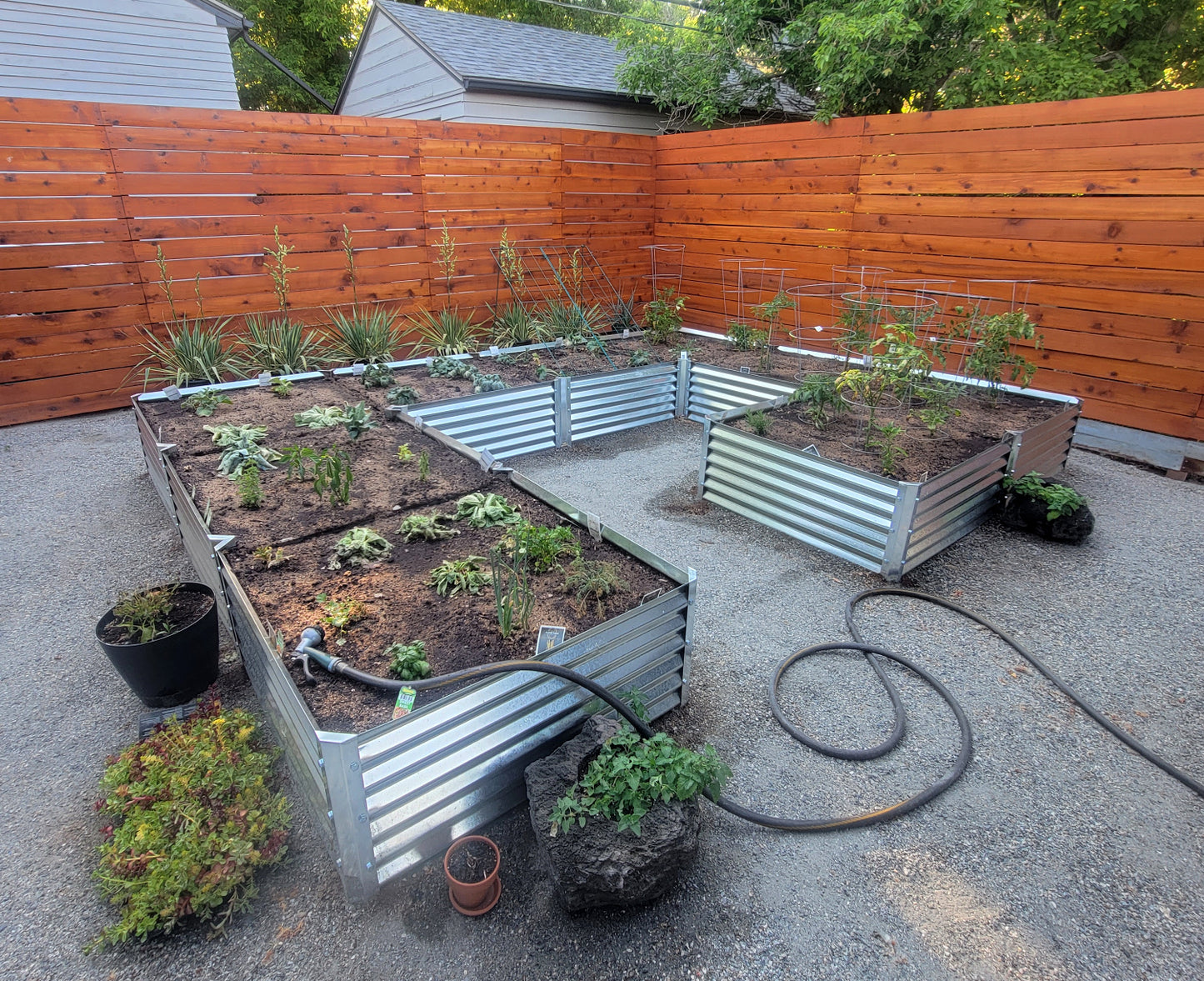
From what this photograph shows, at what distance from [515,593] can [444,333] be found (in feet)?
14.5

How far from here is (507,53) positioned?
30.9ft

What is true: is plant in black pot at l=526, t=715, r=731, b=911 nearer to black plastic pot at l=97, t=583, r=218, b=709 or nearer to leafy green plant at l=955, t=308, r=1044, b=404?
black plastic pot at l=97, t=583, r=218, b=709

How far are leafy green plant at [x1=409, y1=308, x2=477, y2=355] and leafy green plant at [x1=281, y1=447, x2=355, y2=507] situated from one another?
9.10ft

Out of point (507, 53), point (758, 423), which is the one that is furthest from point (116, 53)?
point (758, 423)

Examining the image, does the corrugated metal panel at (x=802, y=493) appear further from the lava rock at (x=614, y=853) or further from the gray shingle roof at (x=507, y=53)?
the gray shingle roof at (x=507, y=53)

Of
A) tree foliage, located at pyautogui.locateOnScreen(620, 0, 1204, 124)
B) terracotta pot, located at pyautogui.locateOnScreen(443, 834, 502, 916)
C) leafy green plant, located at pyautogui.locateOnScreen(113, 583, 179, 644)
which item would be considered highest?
tree foliage, located at pyautogui.locateOnScreen(620, 0, 1204, 124)

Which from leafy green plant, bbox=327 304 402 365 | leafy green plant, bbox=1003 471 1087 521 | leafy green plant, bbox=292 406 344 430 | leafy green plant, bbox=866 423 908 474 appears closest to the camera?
leafy green plant, bbox=866 423 908 474

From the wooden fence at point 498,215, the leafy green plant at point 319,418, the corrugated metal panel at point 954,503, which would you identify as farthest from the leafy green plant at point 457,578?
the wooden fence at point 498,215

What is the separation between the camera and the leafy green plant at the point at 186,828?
5.65 feet

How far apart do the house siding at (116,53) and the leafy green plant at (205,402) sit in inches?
233

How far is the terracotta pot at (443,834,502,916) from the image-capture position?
69.4 inches

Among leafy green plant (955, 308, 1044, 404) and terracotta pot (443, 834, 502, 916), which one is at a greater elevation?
leafy green plant (955, 308, 1044, 404)

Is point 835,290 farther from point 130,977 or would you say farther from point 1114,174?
point 130,977

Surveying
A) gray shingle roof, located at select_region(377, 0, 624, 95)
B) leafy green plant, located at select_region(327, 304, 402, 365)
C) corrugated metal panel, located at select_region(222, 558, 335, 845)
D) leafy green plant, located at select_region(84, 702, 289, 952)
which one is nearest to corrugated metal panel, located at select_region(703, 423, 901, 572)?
corrugated metal panel, located at select_region(222, 558, 335, 845)
